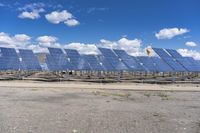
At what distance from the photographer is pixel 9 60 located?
48500 mm

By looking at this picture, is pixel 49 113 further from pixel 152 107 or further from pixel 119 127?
pixel 152 107

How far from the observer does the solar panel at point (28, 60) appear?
169 ft

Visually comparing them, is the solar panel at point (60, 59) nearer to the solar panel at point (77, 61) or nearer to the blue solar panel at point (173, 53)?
the solar panel at point (77, 61)

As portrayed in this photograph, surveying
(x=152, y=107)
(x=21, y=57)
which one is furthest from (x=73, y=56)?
(x=152, y=107)

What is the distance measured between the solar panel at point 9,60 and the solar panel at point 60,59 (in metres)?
5.54

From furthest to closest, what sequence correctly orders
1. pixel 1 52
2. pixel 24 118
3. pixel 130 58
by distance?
pixel 130 58, pixel 1 52, pixel 24 118

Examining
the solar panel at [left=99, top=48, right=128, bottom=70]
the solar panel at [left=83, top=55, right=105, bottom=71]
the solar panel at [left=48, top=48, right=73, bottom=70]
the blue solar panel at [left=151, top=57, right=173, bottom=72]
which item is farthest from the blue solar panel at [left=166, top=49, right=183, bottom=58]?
the solar panel at [left=48, top=48, right=73, bottom=70]

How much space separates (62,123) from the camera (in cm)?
1161

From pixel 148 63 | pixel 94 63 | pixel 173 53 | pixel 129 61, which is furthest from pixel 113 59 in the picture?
pixel 173 53

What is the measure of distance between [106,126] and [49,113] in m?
3.33

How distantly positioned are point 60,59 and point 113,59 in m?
8.23

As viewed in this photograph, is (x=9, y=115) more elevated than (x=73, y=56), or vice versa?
(x=73, y=56)

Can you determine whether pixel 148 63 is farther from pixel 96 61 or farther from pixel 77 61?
pixel 77 61

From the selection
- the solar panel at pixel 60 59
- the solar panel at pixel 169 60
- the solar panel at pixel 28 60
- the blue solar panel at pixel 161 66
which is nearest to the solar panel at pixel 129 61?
the blue solar panel at pixel 161 66
